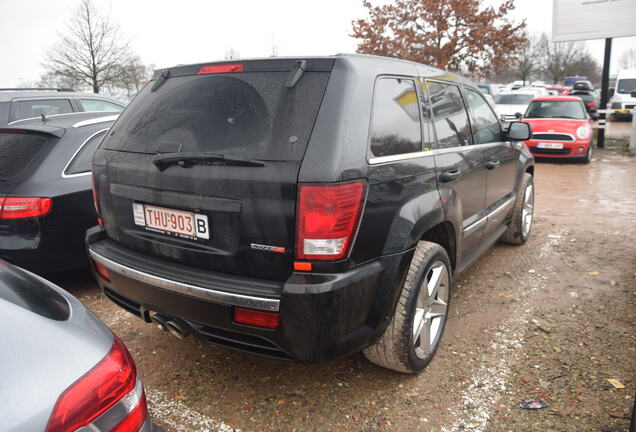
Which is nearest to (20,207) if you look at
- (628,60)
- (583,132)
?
(583,132)

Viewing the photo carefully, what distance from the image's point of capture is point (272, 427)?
2.43 metres

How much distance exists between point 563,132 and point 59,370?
1246 cm

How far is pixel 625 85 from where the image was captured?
22734 millimetres

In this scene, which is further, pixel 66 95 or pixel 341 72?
pixel 66 95

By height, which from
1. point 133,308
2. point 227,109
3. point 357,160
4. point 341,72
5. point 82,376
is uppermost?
point 341,72

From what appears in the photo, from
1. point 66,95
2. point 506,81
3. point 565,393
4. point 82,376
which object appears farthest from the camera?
point 506,81

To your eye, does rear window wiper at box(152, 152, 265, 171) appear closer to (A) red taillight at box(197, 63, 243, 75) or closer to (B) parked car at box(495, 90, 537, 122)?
(A) red taillight at box(197, 63, 243, 75)

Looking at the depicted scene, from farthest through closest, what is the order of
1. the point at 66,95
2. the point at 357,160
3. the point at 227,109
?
1. the point at 66,95
2. the point at 227,109
3. the point at 357,160

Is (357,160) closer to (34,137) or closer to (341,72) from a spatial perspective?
(341,72)

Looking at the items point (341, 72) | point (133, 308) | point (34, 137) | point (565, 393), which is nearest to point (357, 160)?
point (341, 72)

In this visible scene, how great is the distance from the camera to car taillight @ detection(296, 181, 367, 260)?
205 cm

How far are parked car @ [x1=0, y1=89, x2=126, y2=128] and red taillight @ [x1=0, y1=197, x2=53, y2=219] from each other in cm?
303

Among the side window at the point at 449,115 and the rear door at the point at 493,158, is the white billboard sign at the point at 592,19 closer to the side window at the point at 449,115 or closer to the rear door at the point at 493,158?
the rear door at the point at 493,158

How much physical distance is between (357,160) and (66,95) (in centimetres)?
653
